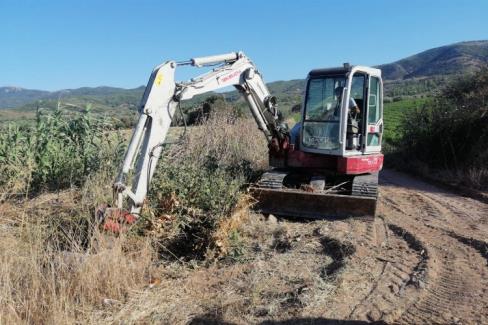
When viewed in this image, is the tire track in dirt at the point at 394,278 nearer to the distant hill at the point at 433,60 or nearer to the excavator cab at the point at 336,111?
the excavator cab at the point at 336,111

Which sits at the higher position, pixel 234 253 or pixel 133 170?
pixel 133 170

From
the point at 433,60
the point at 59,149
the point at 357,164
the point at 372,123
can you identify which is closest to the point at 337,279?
the point at 357,164

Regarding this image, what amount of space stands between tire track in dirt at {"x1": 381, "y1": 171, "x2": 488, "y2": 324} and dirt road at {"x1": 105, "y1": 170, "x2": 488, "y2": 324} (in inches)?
0.4

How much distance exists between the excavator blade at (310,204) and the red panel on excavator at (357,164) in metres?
0.81

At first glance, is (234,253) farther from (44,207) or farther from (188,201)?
(44,207)

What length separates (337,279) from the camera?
5.06 m

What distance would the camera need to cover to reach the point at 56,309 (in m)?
3.93

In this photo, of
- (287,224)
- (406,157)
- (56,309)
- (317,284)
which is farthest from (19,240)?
(406,157)

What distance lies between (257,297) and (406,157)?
439 inches

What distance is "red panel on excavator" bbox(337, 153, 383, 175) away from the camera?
8.27 meters

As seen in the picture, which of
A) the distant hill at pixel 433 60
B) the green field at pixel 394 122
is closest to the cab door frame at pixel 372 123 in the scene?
the green field at pixel 394 122

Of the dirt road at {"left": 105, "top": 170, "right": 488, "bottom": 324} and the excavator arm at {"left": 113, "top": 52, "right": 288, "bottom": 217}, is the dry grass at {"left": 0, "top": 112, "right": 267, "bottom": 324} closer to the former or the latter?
the dirt road at {"left": 105, "top": 170, "right": 488, "bottom": 324}

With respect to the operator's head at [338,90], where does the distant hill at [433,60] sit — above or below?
above

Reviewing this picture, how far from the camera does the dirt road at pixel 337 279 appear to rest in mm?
4355
